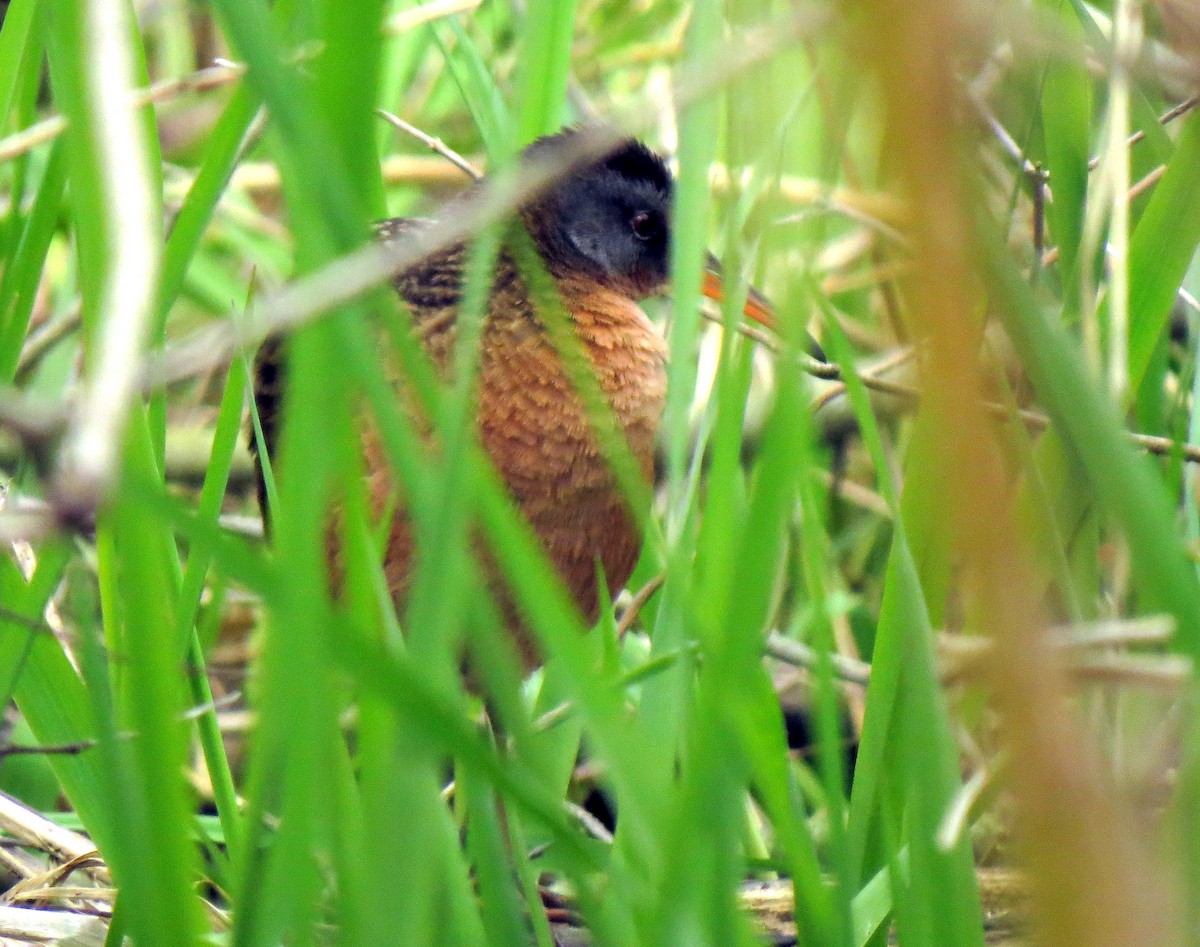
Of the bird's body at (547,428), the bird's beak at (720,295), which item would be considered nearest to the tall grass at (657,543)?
the bird's body at (547,428)

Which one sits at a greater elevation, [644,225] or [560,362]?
[644,225]

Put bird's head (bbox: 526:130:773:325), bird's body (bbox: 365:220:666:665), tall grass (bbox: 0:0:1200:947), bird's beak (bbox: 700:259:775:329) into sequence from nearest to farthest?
1. tall grass (bbox: 0:0:1200:947)
2. bird's body (bbox: 365:220:666:665)
3. bird's beak (bbox: 700:259:775:329)
4. bird's head (bbox: 526:130:773:325)

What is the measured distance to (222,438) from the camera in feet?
3.67

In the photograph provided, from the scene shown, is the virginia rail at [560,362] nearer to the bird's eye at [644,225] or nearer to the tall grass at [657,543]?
the bird's eye at [644,225]

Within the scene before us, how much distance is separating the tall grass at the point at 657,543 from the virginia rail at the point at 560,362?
0.64 feet

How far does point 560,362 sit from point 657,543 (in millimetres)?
741

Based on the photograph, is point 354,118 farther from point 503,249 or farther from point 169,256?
point 503,249

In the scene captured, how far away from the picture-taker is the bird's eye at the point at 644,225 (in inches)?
79.5

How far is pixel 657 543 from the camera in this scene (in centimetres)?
94

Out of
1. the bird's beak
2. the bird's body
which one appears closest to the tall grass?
the bird's body

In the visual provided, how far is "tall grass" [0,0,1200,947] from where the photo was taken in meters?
0.48

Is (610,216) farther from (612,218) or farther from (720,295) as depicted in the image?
(720,295)

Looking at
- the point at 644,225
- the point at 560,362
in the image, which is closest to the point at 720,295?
the point at 644,225

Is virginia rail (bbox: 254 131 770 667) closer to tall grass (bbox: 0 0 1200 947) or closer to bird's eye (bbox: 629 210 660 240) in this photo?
bird's eye (bbox: 629 210 660 240)
